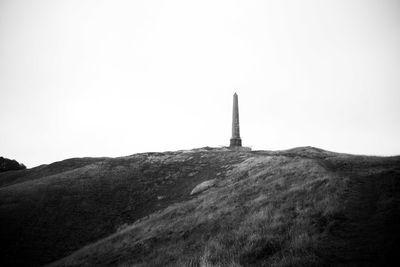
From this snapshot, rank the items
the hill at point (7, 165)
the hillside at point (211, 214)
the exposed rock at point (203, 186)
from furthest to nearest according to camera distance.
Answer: the hill at point (7, 165)
the exposed rock at point (203, 186)
the hillside at point (211, 214)

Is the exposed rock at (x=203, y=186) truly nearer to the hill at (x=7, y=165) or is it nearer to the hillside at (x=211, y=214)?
the hillside at (x=211, y=214)

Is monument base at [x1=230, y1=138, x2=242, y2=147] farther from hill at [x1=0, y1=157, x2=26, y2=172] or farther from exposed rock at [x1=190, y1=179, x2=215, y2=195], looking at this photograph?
hill at [x1=0, y1=157, x2=26, y2=172]

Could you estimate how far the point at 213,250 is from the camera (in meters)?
8.16

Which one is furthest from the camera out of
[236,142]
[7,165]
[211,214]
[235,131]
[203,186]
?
[7,165]

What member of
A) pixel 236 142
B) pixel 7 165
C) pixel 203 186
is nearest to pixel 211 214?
pixel 203 186

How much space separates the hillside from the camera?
6.71 m

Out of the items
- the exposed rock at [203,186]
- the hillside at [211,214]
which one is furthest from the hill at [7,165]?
the exposed rock at [203,186]

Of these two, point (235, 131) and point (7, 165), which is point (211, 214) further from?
point (7, 165)

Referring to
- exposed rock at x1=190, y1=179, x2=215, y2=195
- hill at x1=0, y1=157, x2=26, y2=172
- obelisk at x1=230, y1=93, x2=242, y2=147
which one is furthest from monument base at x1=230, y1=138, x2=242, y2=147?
hill at x1=0, y1=157, x2=26, y2=172

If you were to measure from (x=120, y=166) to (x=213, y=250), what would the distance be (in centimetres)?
2241

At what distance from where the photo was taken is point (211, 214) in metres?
12.5

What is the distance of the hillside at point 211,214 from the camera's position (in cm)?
671

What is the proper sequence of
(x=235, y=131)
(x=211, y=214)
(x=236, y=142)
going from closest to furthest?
(x=211, y=214), (x=236, y=142), (x=235, y=131)

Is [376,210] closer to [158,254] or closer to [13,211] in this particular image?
[158,254]
